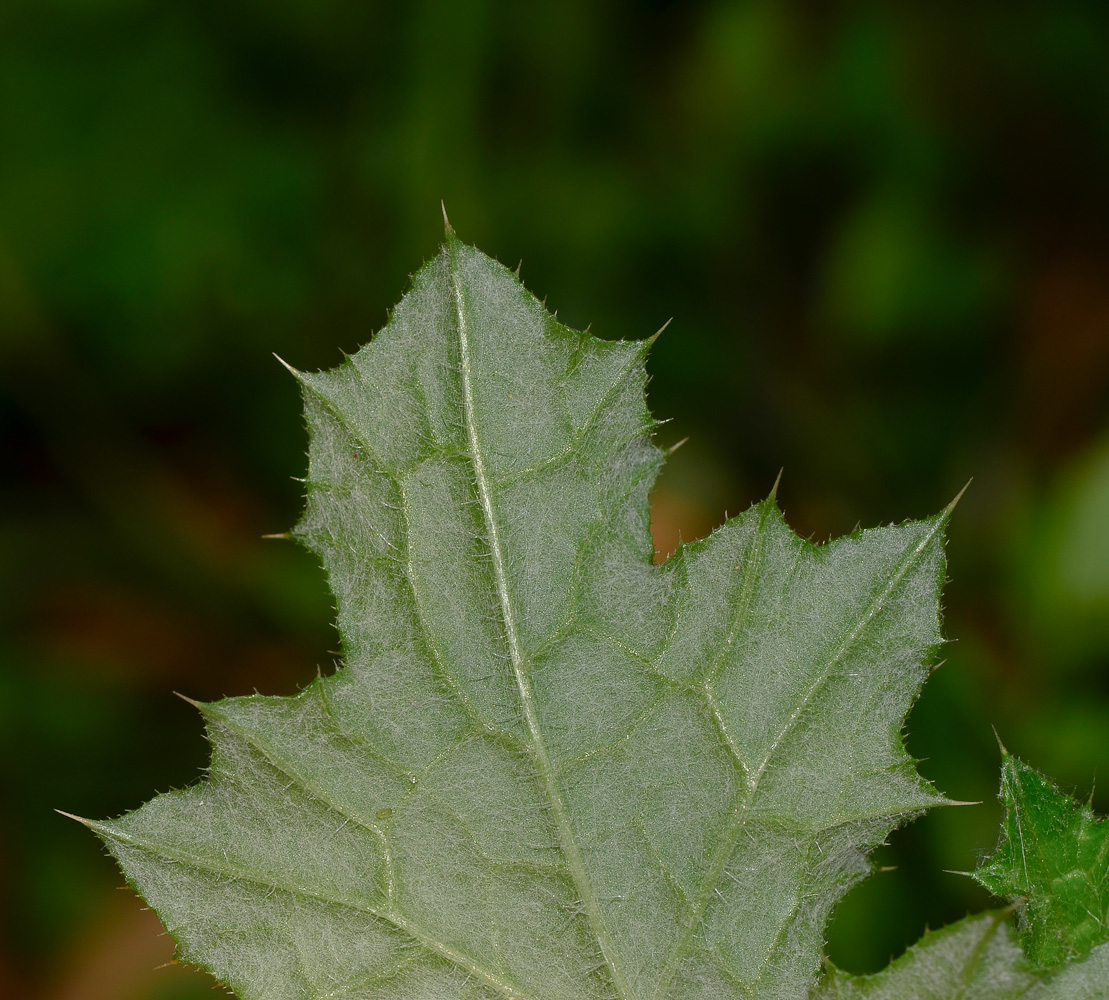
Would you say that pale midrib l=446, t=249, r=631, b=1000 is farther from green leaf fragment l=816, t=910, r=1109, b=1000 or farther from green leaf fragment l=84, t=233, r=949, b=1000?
green leaf fragment l=816, t=910, r=1109, b=1000

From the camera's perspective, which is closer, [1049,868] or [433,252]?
[1049,868]

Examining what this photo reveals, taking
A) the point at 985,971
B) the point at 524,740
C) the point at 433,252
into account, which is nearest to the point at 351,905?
the point at 524,740

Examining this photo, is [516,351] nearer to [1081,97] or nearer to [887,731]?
[887,731]

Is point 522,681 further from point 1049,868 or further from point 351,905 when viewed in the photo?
point 1049,868

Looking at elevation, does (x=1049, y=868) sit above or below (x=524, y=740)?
below

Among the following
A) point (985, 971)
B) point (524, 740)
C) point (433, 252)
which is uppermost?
point (433, 252)
